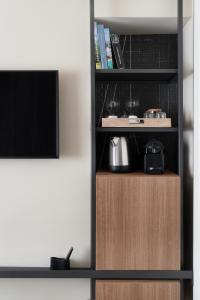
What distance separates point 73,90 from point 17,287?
4.72ft

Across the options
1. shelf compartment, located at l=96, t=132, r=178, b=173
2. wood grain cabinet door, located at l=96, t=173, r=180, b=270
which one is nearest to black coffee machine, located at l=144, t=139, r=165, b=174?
wood grain cabinet door, located at l=96, t=173, r=180, b=270

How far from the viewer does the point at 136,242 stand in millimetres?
2430

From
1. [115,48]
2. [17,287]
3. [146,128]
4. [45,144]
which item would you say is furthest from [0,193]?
[115,48]

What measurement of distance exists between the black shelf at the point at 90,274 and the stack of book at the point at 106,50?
1.34m

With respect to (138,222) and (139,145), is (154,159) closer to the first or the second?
(139,145)

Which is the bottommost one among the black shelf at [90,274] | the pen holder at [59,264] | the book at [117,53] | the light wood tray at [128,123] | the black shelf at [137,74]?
the black shelf at [90,274]

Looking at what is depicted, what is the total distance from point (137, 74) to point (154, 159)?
1.88ft

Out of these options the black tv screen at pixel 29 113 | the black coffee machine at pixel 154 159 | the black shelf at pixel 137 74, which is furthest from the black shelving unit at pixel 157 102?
the black tv screen at pixel 29 113

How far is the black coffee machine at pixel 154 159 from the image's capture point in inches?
98.7

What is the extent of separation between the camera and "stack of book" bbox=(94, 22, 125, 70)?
8.17 feet

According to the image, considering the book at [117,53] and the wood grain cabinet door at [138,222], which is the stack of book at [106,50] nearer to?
the book at [117,53]

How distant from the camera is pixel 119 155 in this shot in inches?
98.9

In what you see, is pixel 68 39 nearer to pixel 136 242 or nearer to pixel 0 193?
pixel 0 193

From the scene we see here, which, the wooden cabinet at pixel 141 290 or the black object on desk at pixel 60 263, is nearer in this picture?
the wooden cabinet at pixel 141 290
